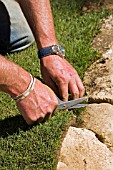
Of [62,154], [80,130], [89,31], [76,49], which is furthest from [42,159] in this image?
[89,31]

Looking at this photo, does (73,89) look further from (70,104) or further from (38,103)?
(38,103)

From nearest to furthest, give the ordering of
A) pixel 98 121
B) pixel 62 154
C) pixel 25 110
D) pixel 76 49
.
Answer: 1. pixel 25 110
2. pixel 62 154
3. pixel 98 121
4. pixel 76 49

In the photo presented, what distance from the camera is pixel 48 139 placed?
223 centimetres

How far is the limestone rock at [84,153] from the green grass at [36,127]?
0.05 m

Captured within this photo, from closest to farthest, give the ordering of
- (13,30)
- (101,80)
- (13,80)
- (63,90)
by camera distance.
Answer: (13,80) → (63,90) → (101,80) → (13,30)

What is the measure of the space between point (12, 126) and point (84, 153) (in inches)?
15.4

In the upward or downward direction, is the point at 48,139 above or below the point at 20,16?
below

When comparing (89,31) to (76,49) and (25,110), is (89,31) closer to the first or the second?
(76,49)

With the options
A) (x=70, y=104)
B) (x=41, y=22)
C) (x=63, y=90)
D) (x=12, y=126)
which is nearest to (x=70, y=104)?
(x=70, y=104)

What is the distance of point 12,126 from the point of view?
2311mm

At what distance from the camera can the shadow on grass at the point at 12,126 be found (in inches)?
89.6

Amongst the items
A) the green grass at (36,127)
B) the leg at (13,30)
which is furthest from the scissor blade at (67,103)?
the leg at (13,30)

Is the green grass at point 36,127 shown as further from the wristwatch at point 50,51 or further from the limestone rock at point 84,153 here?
the wristwatch at point 50,51

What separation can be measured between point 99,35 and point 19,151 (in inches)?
45.2
